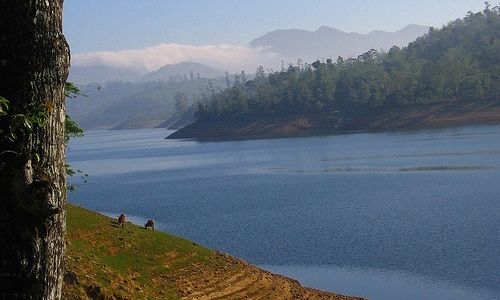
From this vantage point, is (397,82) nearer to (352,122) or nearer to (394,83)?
(394,83)

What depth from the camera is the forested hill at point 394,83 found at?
127 metres

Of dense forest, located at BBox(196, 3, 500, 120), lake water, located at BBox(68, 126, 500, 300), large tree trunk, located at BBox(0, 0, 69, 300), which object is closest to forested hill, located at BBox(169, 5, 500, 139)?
dense forest, located at BBox(196, 3, 500, 120)

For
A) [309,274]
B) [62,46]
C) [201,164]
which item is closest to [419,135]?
[201,164]

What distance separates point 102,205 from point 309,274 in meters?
30.7

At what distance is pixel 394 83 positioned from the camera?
141 meters

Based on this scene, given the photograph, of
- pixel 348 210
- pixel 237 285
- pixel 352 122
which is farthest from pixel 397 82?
pixel 237 285

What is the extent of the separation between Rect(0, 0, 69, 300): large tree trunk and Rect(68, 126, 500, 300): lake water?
20519 mm

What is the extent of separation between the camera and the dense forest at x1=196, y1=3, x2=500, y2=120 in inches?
5020

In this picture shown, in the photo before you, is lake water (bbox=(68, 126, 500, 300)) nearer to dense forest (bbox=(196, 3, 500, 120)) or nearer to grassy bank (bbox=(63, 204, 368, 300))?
grassy bank (bbox=(63, 204, 368, 300))

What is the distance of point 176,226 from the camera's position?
38719 millimetres

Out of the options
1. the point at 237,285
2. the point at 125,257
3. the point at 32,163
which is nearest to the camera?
the point at 32,163

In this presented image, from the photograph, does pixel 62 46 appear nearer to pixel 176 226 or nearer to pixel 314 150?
pixel 176 226

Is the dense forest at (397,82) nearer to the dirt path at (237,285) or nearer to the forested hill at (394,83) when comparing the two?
the forested hill at (394,83)

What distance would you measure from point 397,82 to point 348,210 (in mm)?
106188
